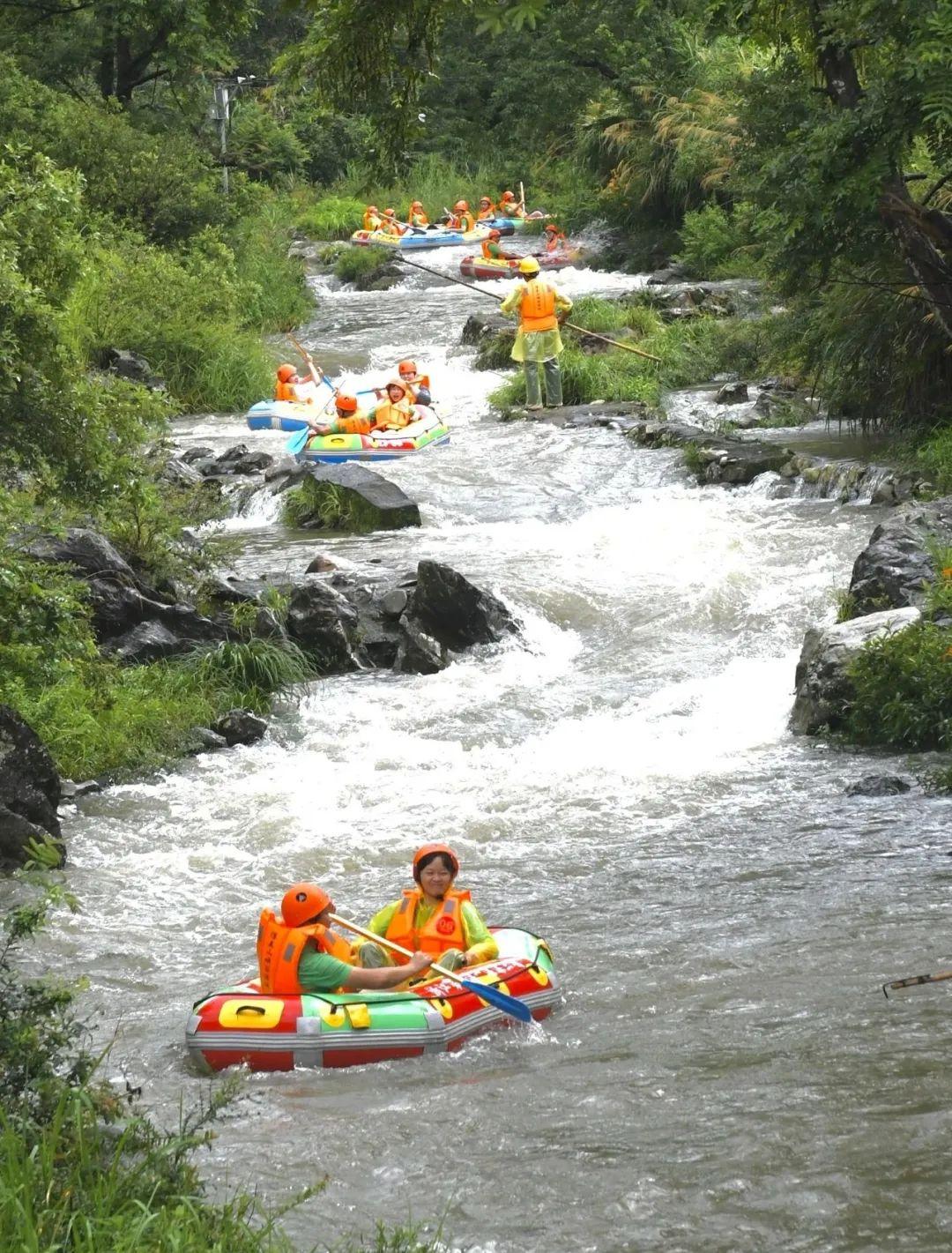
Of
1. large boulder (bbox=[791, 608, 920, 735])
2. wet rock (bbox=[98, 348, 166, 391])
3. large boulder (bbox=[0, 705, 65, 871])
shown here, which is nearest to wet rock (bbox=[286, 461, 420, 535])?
wet rock (bbox=[98, 348, 166, 391])

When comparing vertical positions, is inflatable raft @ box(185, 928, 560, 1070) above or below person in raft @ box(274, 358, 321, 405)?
above

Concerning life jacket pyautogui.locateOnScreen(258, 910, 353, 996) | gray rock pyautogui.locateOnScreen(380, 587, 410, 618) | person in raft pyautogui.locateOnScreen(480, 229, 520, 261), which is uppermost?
life jacket pyautogui.locateOnScreen(258, 910, 353, 996)

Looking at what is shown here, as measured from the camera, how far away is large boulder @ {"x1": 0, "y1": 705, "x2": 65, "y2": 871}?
7980 millimetres

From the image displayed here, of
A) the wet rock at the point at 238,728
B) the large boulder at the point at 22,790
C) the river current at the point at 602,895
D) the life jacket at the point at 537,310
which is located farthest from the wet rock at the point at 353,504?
the large boulder at the point at 22,790

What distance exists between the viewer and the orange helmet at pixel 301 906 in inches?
244

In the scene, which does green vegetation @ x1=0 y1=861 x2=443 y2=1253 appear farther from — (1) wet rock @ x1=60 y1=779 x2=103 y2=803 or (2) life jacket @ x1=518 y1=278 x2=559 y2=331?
(2) life jacket @ x1=518 y1=278 x2=559 y2=331

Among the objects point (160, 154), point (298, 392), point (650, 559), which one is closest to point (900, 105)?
point (650, 559)

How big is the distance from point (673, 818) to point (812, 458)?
23.1 feet

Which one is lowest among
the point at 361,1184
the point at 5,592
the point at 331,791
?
the point at 331,791

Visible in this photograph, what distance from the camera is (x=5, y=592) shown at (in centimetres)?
751

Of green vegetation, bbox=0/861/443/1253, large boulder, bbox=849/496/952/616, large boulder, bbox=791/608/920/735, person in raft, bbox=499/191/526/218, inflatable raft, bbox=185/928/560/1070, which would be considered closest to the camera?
Answer: green vegetation, bbox=0/861/443/1253

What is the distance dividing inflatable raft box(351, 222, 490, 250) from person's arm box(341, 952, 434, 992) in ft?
85.9

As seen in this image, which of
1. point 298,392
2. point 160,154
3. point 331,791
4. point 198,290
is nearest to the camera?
point 331,791

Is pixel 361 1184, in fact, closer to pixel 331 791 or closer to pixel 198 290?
pixel 331 791
